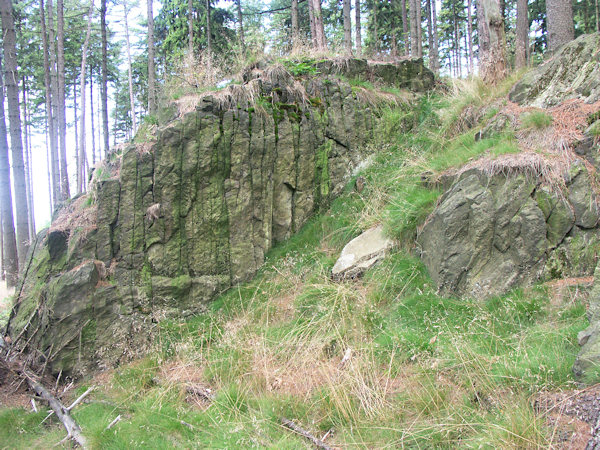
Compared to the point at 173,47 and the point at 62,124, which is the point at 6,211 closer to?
the point at 62,124

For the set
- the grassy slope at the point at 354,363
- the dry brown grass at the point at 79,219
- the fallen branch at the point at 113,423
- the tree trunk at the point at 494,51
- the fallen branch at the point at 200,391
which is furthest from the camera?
the tree trunk at the point at 494,51

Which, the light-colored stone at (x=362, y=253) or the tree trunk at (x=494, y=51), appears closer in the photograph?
the light-colored stone at (x=362, y=253)

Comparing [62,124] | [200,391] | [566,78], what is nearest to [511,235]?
[566,78]

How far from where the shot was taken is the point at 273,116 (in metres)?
7.04

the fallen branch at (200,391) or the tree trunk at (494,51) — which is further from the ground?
the tree trunk at (494,51)

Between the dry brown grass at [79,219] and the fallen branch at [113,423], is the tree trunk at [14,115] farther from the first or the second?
the fallen branch at [113,423]

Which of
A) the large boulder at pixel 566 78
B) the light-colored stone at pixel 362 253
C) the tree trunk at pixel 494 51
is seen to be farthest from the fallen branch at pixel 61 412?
the tree trunk at pixel 494 51

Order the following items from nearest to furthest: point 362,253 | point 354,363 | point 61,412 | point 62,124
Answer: point 354,363 < point 61,412 < point 362,253 < point 62,124

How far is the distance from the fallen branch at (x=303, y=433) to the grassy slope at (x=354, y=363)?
0.18 ft

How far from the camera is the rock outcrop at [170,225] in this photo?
5.64 m

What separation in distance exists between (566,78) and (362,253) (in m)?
4.06

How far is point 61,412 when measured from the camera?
4578mm

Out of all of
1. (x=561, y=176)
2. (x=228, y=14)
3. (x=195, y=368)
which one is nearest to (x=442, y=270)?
(x=561, y=176)

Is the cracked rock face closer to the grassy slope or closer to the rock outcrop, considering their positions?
the grassy slope
